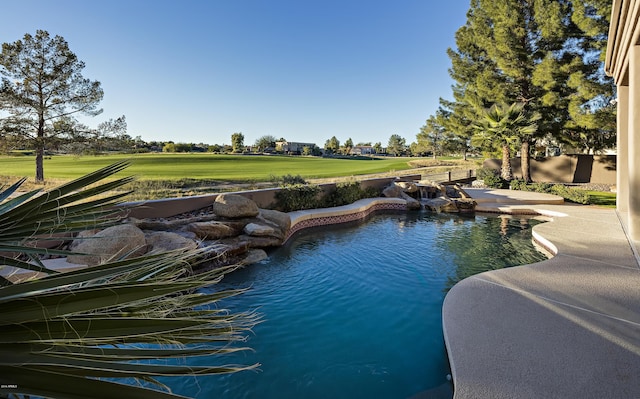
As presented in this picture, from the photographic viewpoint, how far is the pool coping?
2.80m

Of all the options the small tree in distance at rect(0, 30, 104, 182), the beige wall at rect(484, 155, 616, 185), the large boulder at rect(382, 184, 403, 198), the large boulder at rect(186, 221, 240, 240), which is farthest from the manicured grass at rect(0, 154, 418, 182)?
the beige wall at rect(484, 155, 616, 185)

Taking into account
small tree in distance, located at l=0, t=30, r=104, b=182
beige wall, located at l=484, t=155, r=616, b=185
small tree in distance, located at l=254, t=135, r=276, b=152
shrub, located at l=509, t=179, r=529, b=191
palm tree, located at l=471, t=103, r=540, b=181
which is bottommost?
shrub, located at l=509, t=179, r=529, b=191

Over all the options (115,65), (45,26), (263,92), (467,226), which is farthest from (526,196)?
(263,92)

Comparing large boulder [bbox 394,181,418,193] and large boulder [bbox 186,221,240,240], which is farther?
large boulder [bbox 394,181,418,193]

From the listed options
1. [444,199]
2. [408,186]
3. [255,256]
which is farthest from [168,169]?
[255,256]

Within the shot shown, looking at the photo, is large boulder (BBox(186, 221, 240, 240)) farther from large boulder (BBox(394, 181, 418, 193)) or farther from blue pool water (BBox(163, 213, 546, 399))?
large boulder (BBox(394, 181, 418, 193))

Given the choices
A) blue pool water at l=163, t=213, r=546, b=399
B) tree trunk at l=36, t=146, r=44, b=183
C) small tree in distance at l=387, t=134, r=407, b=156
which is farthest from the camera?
small tree in distance at l=387, t=134, r=407, b=156

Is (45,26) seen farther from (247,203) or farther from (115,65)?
(247,203)

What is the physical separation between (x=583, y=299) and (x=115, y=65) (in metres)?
17.7

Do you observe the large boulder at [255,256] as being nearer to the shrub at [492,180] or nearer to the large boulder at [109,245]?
the large boulder at [109,245]

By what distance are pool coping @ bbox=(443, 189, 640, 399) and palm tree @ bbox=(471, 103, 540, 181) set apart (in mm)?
13893

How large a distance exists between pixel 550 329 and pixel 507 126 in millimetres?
18006

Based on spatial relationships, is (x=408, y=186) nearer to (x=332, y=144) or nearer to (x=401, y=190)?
(x=401, y=190)

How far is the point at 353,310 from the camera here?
5199 mm
